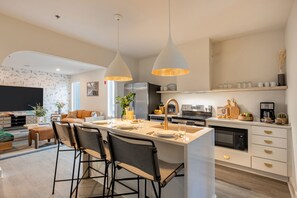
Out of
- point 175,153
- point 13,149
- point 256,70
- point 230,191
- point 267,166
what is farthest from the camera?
point 13,149

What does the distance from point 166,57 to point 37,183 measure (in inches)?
107

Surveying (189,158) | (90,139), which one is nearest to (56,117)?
(90,139)

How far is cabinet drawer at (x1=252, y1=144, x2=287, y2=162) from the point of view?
7.88ft

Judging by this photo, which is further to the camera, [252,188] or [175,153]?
[252,188]

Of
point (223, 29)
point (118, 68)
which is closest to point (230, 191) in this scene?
point (118, 68)

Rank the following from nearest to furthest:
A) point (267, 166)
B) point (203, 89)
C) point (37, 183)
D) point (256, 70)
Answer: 1. point (37, 183)
2. point (267, 166)
3. point (256, 70)
4. point (203, 89)

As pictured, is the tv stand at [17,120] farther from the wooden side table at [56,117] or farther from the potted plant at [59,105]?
the potted plant at [59,105]

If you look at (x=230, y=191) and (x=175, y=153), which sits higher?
(x=175, y=153)

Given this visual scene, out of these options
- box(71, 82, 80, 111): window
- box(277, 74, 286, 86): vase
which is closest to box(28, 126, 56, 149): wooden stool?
box(71, 82, 80, 111): window

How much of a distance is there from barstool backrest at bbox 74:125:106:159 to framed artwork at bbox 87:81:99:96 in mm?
4536

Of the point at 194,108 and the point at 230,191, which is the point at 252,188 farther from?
the point at 194,108

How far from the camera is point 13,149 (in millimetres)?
3916

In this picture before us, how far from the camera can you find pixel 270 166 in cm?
250

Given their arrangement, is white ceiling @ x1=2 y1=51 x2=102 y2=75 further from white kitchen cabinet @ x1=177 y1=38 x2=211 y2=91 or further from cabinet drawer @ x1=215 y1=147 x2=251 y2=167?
cabinet drawer @ x1=215 y1=147 x2=251 y2=167
